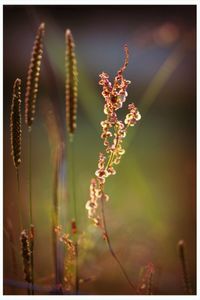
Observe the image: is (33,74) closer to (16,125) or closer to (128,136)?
(16,125)

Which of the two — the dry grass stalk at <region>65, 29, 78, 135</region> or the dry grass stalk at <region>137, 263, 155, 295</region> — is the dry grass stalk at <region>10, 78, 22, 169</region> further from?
the dry grass stalk at <region>137, 263, 155, 295</region>

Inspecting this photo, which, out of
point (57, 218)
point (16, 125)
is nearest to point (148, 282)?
point (57, 218)

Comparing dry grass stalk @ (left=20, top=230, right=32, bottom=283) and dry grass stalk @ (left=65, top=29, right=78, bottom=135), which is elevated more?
dry grass stalk @ (left=65, top=29, right=78, bottom=135)

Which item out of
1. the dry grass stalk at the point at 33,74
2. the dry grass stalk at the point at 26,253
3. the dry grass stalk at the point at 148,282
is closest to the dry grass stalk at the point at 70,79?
the dry grass stalk at the point at 33,74

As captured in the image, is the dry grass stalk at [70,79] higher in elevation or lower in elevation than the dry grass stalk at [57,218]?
higher

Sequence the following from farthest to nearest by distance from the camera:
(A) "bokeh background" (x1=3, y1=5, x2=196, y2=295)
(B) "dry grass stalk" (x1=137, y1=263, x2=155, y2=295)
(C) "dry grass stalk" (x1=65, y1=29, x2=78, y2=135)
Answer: (A) "bokeh background" (x1=3, y1=5, x2=196, y2=295) → (B) "dry grass stalk" (x1=137, y1=263, x2=155, y2=295) → (C) "dry grass stalk" (x1=65, y1=29, x2=78, y2=135)

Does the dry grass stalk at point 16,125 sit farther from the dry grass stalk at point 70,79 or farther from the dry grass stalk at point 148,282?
the dry grass stalk at point 148,282

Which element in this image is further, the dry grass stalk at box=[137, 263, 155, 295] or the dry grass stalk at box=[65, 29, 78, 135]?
the dry grass stalk at box=[137, 263, 155, 295]

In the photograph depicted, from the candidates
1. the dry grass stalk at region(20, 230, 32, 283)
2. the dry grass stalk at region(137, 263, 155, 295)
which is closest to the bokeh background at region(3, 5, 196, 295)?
the dry grass stalk at region(137, 263, 155, 295)

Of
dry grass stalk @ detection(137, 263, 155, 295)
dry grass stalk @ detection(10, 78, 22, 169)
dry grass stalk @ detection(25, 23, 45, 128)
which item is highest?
dry grass stalk @ detection(25, 23, 45, 128)
